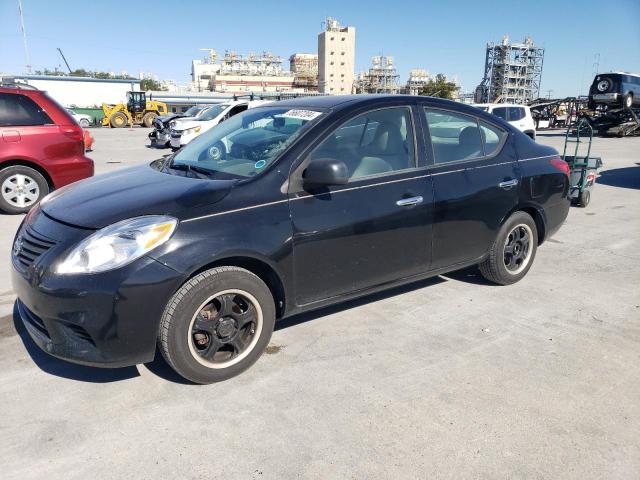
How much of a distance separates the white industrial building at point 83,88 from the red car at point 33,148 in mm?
52961

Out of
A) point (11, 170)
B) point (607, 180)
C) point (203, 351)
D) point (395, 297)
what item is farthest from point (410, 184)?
point (607, 180)

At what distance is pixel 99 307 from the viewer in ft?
8.15

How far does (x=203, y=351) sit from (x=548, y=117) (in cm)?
3763

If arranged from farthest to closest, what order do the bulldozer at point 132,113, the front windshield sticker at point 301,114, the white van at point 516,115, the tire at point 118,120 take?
1. the bulldozer at point 132,113
2. the tire at point 118,120
3. the white van at point 516,115
4. the front windshield sticker at point 301,114

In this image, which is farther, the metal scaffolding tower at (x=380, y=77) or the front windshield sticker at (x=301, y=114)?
the metal scaffolding tower at (x=380, y=77)

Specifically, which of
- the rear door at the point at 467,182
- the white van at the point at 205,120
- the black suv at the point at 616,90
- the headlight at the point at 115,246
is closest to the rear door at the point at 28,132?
the headlight at the point at 115,246

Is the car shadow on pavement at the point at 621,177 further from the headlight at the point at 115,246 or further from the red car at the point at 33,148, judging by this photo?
the headlight at the point at 115,246

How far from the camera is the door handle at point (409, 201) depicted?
3457 mm

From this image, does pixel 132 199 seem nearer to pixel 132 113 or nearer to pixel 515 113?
pixel 515 113

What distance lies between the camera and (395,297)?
423cm

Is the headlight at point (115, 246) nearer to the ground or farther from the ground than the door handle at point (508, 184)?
nearer to the ground

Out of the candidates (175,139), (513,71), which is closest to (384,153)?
(175,139)

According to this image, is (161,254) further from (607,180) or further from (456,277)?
(607,180)

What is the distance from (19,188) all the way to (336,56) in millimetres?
134219
